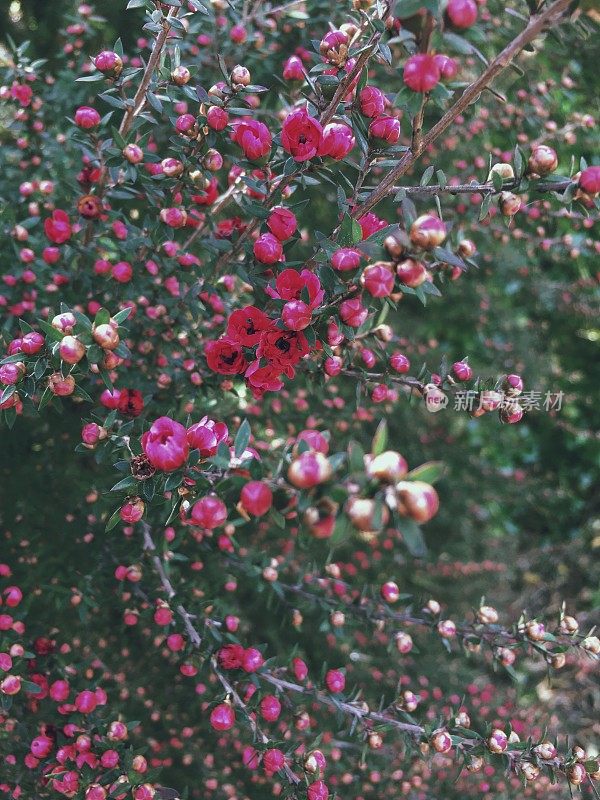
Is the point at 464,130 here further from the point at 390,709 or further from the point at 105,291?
the point at 390,709

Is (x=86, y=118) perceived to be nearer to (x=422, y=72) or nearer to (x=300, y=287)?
(x=300, y=287)

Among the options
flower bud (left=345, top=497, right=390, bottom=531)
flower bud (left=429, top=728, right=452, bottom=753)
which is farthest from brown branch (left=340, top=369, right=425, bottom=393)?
flower bud (left=429, top=728, right=452, bottom=753)

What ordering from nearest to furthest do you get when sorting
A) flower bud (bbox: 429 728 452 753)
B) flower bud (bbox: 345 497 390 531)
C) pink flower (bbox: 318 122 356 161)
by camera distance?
flower bud (bbox: 345 497 390 531)
pink flower (bbox: 318 122 356 161)
flower bud (bbox: 429 728 452 753)

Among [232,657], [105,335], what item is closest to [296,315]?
[105,335]

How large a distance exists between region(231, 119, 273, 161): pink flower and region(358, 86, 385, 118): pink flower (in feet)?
0.60

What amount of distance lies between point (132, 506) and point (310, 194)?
6.20 feet

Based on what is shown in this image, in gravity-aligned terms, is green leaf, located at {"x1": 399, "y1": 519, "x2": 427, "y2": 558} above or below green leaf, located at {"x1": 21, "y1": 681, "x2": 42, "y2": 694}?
above

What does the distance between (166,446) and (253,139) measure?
0.62m

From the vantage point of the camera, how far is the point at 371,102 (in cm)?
105

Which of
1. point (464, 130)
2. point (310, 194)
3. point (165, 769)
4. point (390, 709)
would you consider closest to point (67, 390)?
point (390, 709)

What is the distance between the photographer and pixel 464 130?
2371mm

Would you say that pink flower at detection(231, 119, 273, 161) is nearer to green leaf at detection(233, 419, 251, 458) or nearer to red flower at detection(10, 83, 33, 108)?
green leaf at detection(233, 419, 251, 458)

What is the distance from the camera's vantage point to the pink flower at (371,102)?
1.05m

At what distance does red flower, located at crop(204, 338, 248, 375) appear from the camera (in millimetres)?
1078
